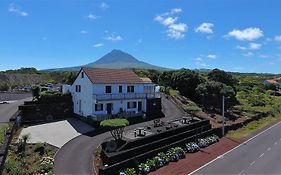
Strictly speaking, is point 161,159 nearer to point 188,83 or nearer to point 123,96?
point 123,96

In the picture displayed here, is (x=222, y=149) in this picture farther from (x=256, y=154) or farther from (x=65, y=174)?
(x=65, y=174)

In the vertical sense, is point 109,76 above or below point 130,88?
above

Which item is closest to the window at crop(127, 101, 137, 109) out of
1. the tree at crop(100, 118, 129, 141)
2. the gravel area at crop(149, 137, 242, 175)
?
the tree at crop(100, 118, 129, 141)

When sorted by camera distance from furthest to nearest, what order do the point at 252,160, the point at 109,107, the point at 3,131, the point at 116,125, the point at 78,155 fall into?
the point at 109,107 → the point at 252,160 → the point at 3,131 → the point at 116,125 → the point at 78,155

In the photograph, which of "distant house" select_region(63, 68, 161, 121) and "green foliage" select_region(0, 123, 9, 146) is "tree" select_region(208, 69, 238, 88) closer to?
"distant house" select_region(63, 68, 161, 121)

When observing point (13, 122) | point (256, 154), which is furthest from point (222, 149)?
point (13, 122)

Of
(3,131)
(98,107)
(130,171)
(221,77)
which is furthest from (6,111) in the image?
(221,77)

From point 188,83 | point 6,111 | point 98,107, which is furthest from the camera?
point 188,83
